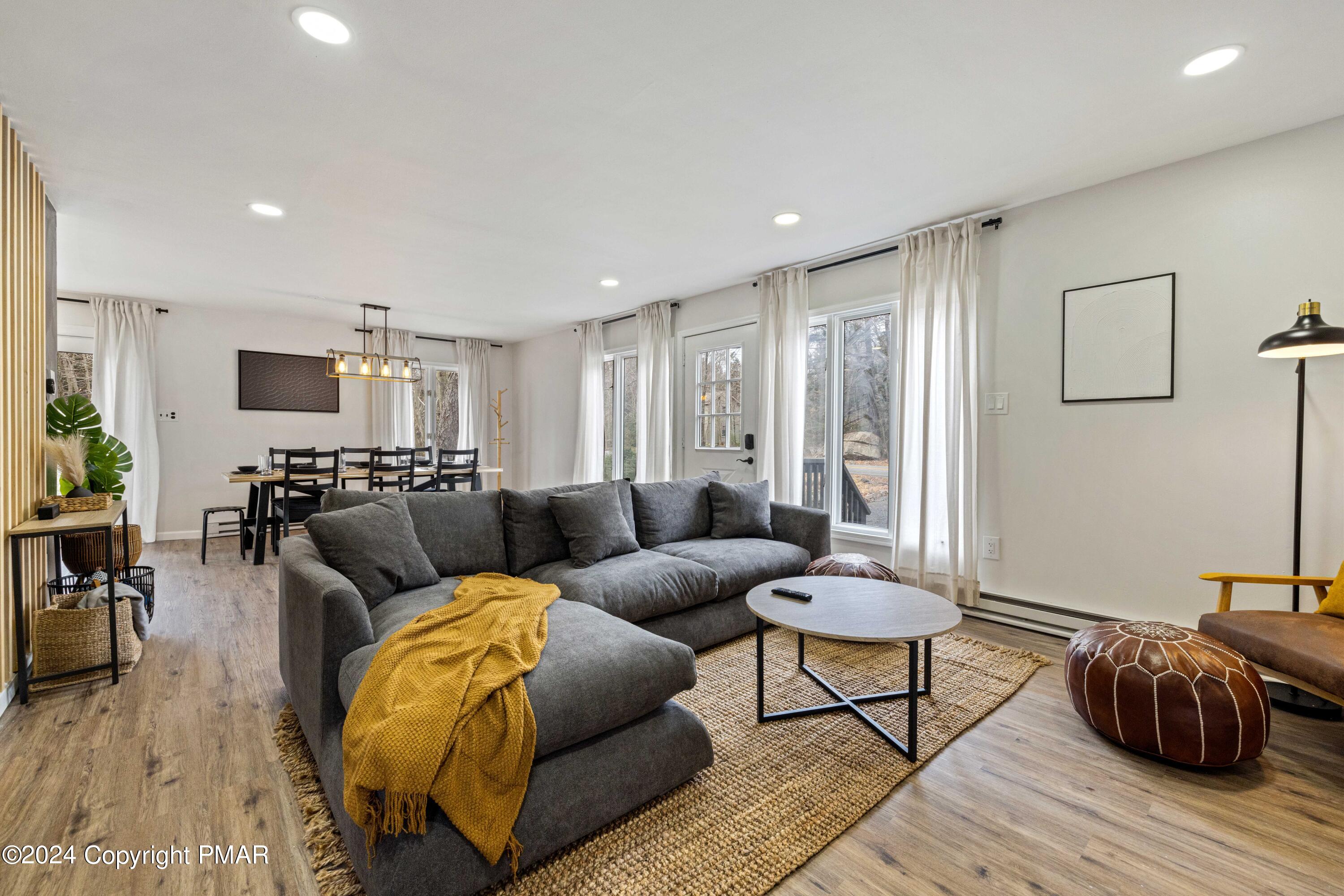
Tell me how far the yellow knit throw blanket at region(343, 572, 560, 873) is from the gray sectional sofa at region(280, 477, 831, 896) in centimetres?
5

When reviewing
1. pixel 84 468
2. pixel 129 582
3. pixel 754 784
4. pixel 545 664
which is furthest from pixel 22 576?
pixel 754 784

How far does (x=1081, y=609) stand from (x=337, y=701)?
344cm

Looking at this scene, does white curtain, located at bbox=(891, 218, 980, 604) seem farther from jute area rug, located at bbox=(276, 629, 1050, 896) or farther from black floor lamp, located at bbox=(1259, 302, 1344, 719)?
black floor lamp, located at bbox=(1259, 302, 1344, 719)

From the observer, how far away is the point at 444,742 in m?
1.25

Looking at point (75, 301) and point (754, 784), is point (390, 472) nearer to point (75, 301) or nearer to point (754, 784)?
point (75, 301)

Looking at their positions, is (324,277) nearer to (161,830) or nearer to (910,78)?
(161,830)

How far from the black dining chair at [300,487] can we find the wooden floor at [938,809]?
7.66ft

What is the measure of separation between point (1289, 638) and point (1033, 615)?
1.30 metres

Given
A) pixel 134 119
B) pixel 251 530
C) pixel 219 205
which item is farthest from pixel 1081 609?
pixel 251 530

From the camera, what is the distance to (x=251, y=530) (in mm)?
5094

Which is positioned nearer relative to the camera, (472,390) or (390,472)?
(390,472)

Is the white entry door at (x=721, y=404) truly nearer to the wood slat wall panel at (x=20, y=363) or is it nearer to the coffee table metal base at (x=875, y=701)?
the coffee table metal base at (x=875, y=701)

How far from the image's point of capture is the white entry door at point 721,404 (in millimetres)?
4742

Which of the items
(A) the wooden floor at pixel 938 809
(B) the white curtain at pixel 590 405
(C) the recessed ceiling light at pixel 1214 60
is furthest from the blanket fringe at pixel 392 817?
(B) the white curtain at pixel 590 405
